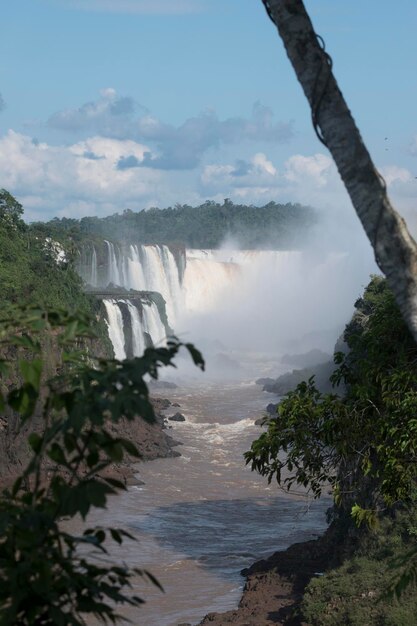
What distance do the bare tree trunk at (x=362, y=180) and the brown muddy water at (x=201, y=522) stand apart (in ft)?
33.6

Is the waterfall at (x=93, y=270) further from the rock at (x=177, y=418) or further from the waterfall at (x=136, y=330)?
the rock at (x=177, y=418)

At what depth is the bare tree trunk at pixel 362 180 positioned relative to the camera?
326 cm

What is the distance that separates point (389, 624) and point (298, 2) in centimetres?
930

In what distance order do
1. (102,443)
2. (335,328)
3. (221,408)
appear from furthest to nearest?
(335,328)
(221,408)
(102,443)

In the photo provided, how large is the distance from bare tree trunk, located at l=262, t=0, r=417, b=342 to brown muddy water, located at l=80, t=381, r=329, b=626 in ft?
33.6

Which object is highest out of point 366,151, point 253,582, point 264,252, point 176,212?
point 176,212

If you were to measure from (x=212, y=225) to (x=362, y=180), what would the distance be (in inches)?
3504

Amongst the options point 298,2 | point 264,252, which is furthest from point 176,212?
point 298,2

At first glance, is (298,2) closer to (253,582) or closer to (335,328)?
(253,582)

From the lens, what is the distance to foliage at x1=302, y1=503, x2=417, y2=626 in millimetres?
11672

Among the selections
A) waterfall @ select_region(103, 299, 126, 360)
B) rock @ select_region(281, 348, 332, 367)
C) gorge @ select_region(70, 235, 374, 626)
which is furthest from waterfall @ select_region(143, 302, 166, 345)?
rock @ select_region(281, 348, 332, 367)

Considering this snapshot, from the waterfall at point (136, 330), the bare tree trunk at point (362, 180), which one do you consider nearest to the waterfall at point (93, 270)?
the waterfall at point (136, 330)

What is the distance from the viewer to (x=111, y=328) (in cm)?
3509

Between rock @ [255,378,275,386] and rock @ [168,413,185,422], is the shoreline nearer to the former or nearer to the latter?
rock @ [168,413,185,422]
